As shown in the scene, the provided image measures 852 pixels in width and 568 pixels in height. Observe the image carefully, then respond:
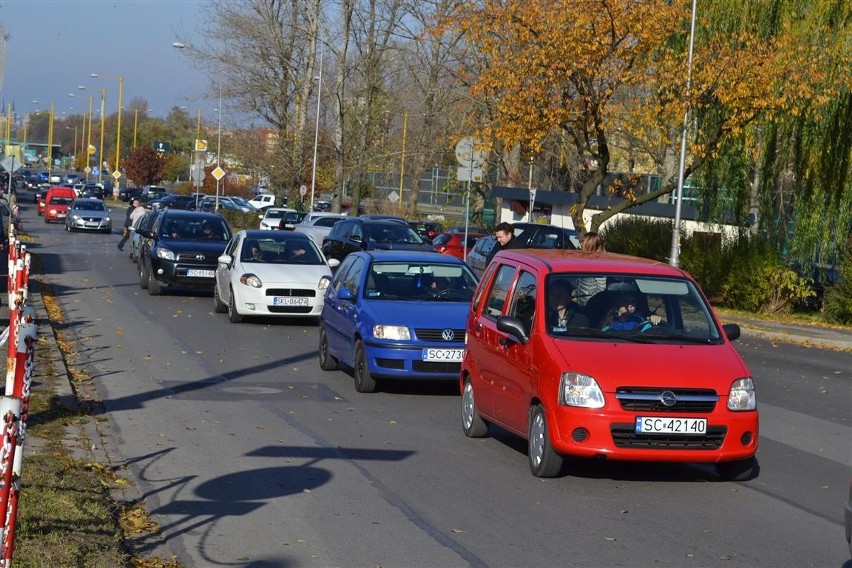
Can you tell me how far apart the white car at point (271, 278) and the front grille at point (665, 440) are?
39.4 ft

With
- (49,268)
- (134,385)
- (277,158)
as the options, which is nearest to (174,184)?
(277,158)

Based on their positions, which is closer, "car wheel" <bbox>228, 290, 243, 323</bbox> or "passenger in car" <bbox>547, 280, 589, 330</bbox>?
"passenger in car" <bbox>547, 280, 589, 330</bbox>

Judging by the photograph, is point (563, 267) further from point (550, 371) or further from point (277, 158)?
point (277, 158)

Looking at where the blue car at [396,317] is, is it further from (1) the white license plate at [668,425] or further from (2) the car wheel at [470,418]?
(1) the white license plate at [668,425]

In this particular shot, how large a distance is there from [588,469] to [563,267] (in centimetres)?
162

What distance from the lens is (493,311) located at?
10.8 metres

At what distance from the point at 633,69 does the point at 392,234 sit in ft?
23.6

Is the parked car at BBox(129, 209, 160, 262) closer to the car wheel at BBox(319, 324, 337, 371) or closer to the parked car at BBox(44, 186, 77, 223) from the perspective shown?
the car wheel at BBox(319, 324, 337, 371)

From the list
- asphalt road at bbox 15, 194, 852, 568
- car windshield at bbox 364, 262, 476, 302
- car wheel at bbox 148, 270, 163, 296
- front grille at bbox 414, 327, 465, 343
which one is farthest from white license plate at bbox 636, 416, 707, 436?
car wheel at bbox 148, 270, 163, 296

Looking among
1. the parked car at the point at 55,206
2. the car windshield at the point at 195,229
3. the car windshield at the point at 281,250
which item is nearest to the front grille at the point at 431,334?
the car windshield at the point at 281,250

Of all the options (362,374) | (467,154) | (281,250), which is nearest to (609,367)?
(362,374)

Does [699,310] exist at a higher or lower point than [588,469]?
higher

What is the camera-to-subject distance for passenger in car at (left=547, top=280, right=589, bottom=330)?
380 inches

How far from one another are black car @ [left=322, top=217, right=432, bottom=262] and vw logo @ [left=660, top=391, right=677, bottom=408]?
20823 mm
